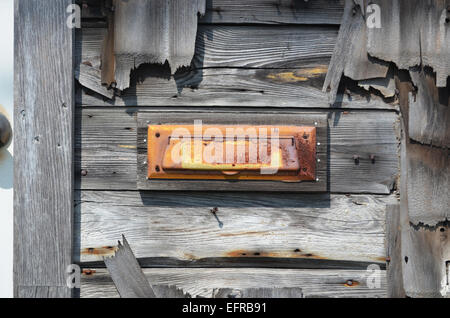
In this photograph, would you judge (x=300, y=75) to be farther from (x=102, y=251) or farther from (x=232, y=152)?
(x=102, y=251)

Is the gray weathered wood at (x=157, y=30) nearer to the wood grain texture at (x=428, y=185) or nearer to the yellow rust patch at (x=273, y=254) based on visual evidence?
the yellow rust patch at (x=273, y=254)

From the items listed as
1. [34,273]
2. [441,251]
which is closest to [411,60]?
[441,251]

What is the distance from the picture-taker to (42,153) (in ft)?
4.42

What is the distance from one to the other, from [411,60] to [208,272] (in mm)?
954

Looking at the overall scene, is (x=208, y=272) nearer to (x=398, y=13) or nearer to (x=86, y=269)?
(x=86, y=269)

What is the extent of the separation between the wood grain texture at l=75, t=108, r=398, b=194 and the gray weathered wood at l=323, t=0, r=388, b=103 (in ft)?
0.42

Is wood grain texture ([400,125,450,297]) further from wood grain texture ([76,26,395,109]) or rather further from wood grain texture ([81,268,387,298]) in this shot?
wood grain texture ([76,26,395,109])

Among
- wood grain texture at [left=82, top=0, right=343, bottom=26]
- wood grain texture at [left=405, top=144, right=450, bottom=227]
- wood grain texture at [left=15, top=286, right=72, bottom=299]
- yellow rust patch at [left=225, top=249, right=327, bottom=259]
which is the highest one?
wood grain texture at [left=82, top=0, right=343, bottom=26]

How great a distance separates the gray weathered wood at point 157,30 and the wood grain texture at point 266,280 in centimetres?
69

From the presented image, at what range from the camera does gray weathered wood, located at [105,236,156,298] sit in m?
1.35

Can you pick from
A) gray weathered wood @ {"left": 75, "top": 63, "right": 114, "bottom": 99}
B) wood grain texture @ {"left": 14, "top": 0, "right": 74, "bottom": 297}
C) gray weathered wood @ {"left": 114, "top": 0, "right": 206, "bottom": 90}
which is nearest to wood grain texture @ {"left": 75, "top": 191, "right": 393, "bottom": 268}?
wood grain texture @ {"left": 14, "top": 0, "right": 74, "bottom": 297}

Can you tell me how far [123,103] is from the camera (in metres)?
1.38

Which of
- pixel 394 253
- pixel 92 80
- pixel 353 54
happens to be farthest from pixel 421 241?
pixel 92 80

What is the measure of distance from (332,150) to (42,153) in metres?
0.95
